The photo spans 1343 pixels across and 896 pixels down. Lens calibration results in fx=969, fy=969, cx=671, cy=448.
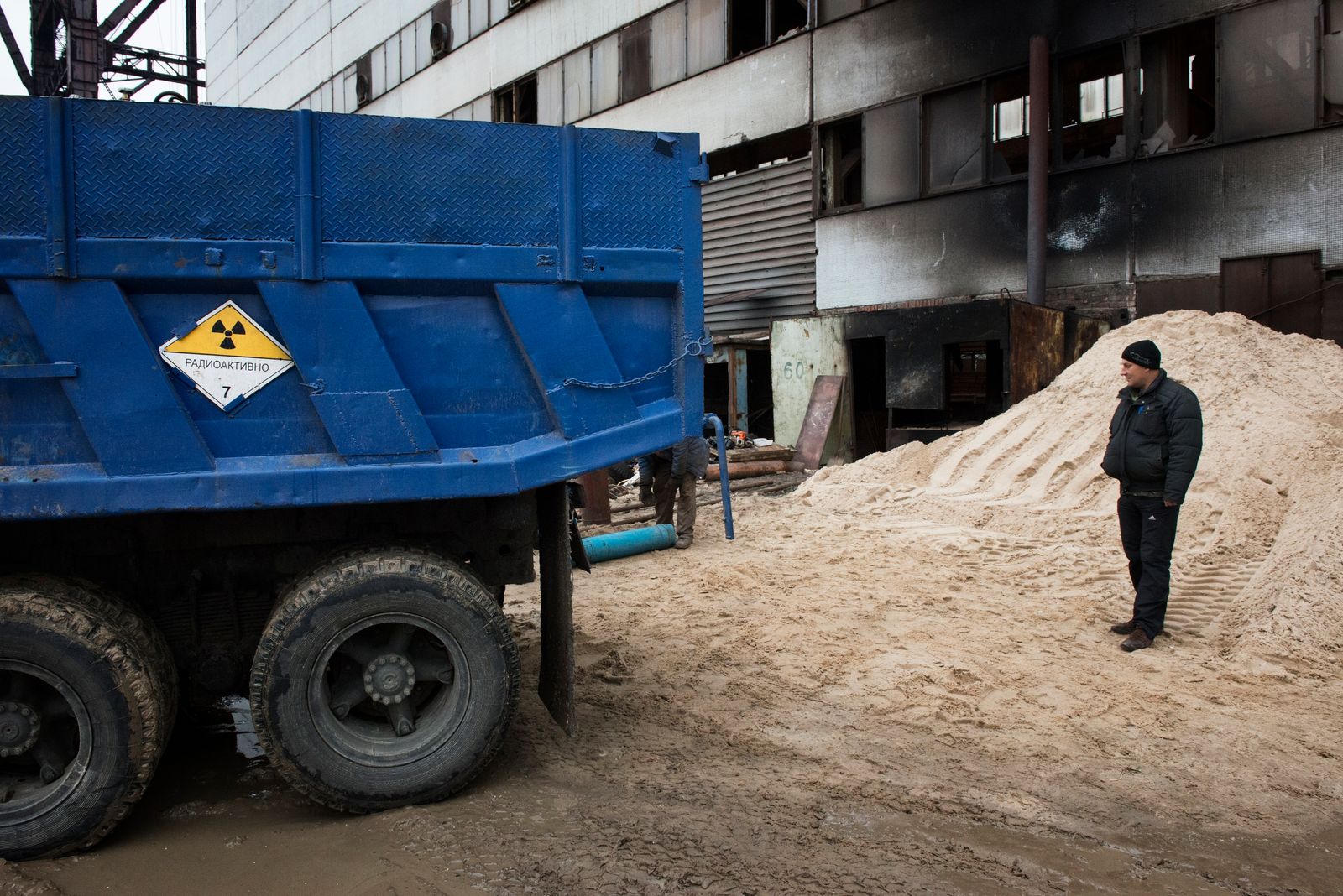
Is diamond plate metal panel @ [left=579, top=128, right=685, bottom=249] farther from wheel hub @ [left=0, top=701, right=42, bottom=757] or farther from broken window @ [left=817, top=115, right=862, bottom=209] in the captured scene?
broken window @ [left=817, top=115, right=862, bottom=209]

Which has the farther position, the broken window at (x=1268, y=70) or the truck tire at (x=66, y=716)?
the broken window at (x=1268, y=70)

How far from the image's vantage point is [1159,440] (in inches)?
230

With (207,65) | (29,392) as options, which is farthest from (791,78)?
(207,65)

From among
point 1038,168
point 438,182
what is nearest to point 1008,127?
point 1038,168

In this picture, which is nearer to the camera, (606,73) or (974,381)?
(974,381)

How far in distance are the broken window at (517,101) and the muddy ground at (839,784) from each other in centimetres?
1825

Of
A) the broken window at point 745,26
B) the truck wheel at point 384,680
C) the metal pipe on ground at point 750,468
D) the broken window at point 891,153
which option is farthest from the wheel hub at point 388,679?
the broken window at point 745,26

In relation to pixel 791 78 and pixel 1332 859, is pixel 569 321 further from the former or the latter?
pixel 791 78

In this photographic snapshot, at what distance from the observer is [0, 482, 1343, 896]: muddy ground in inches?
125

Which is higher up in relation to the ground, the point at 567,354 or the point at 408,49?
Result: the point at 408,49

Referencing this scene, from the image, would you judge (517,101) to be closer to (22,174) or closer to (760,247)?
(760,247)

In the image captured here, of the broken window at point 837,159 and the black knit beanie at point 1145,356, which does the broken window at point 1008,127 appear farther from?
the black knit beanie at point 1145,356

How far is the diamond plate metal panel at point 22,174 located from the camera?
3.31 m

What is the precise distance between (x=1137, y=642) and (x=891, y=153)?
10.6 m
